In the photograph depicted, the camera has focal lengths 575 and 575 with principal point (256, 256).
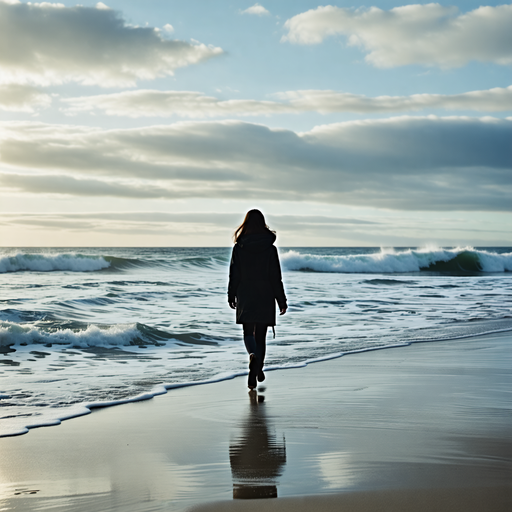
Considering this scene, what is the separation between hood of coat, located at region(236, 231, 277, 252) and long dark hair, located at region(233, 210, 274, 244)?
49 millimetres

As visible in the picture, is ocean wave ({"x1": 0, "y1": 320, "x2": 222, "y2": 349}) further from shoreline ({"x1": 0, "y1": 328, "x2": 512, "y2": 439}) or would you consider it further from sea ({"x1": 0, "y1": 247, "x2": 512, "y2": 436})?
shoreline ({"x1": 0, "y1": 328, "x2": 512, "y2": 439})

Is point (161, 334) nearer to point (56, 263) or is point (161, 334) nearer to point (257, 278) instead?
point (257, 278)

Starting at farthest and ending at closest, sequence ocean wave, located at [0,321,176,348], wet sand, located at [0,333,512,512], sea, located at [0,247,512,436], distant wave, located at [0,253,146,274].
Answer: distant wave, located at [0,253,146,274]
ocean wave, located at [0,321,176,348]
sea, located at [0,247,512,436]
wet sand, located at [0,333,512,512]

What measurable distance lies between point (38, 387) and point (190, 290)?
42.5 ft

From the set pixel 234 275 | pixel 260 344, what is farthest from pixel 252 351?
pixel 234 275

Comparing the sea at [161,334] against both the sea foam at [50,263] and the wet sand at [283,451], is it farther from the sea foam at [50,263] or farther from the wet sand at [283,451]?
the sea foam at [50,263]


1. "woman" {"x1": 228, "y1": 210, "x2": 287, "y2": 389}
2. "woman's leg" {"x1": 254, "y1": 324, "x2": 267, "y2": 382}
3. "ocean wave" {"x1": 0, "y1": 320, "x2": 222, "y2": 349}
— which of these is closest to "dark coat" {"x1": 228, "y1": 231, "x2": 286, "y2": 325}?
"woman" {"x1": 228, "y1": 210, "x2": 287, "y2": 389}

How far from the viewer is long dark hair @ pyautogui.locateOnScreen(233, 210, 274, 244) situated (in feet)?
18.5

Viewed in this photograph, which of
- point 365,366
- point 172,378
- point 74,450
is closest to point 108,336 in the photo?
point 172,378

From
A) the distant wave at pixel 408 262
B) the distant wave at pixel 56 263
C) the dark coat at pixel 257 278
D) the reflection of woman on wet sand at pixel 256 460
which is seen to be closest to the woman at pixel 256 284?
the dark coat at pixel 257 278

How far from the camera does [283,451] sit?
3.47 m

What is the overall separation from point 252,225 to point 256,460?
110 inches

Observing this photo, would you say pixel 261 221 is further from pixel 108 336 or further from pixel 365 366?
pixel 108 336

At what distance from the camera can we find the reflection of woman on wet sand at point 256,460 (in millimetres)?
2840
